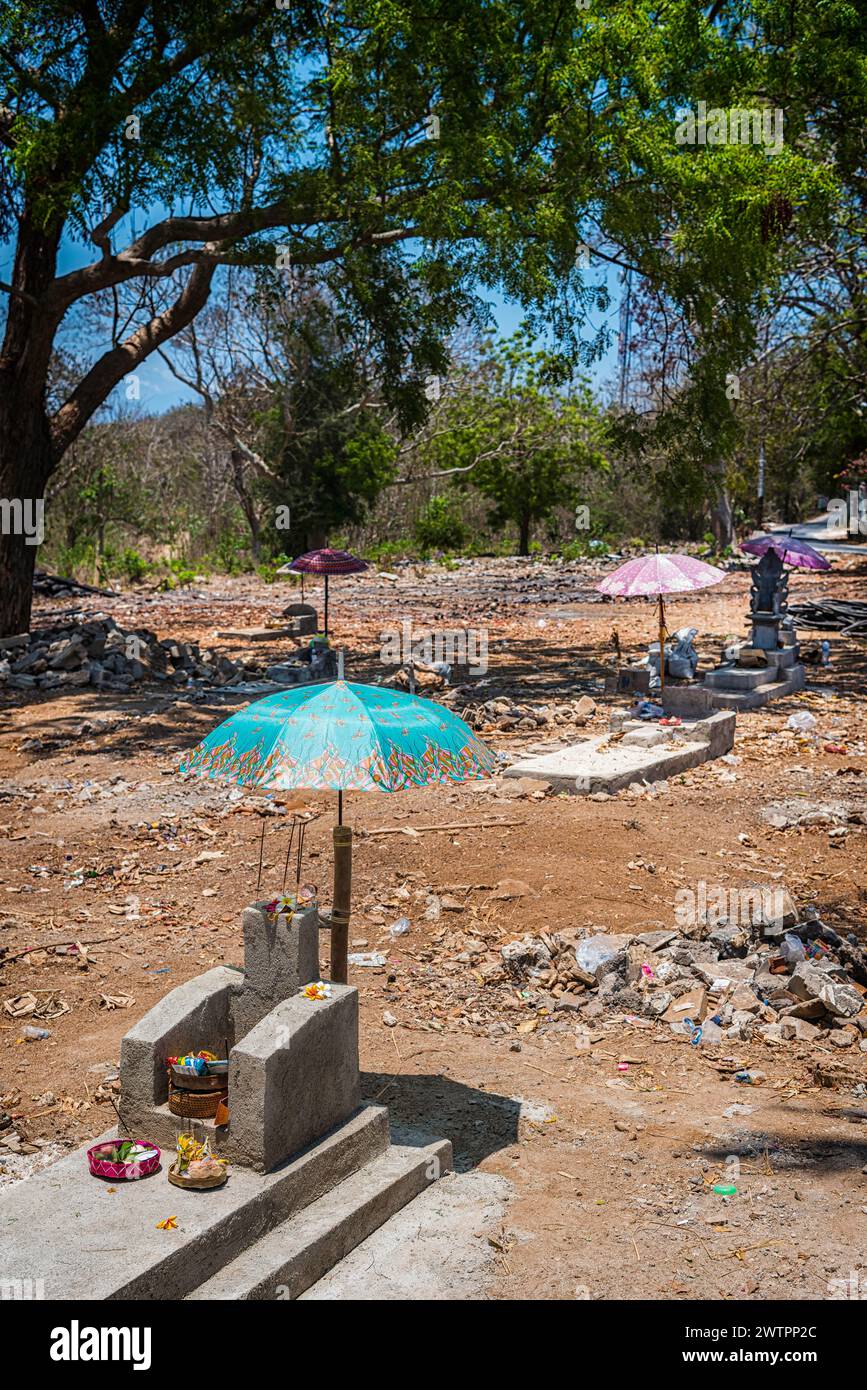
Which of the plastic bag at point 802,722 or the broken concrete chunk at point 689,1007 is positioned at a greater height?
the plastic bag at point 802,722

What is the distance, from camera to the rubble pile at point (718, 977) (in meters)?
6.37

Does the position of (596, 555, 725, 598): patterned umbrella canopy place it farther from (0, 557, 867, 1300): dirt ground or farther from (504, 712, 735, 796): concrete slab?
(0, 557, 867, 1300): dirt ground

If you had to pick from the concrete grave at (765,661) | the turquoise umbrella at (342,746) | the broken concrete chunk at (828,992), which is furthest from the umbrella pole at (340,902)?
the concrete grave at (765,661)

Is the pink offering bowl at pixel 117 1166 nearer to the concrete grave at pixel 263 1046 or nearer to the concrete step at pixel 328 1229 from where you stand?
the concrete grave at pixel 263 1046

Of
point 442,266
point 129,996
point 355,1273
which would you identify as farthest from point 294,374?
point 355,1273

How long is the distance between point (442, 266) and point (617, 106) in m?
2.71

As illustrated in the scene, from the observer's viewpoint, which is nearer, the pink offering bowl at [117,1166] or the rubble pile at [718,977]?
the pink offering bowl at [117,1166]

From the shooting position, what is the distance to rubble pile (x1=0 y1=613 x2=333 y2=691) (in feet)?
52.4

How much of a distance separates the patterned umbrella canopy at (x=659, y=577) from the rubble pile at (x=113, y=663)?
486cm

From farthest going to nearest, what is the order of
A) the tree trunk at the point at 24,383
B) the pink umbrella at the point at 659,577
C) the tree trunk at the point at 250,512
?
1. the tree trunk at the point at 250,512
2. the tree trunk at the point at 24,383
3. the pink umbrella at the point at 659,577

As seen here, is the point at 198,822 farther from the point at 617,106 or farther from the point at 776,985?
the point at 617,106

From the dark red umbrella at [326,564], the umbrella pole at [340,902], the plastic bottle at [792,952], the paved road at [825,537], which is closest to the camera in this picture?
the umbrella pole at [340,902]

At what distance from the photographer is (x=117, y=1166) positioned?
415 cm

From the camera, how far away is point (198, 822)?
33.2 ft
